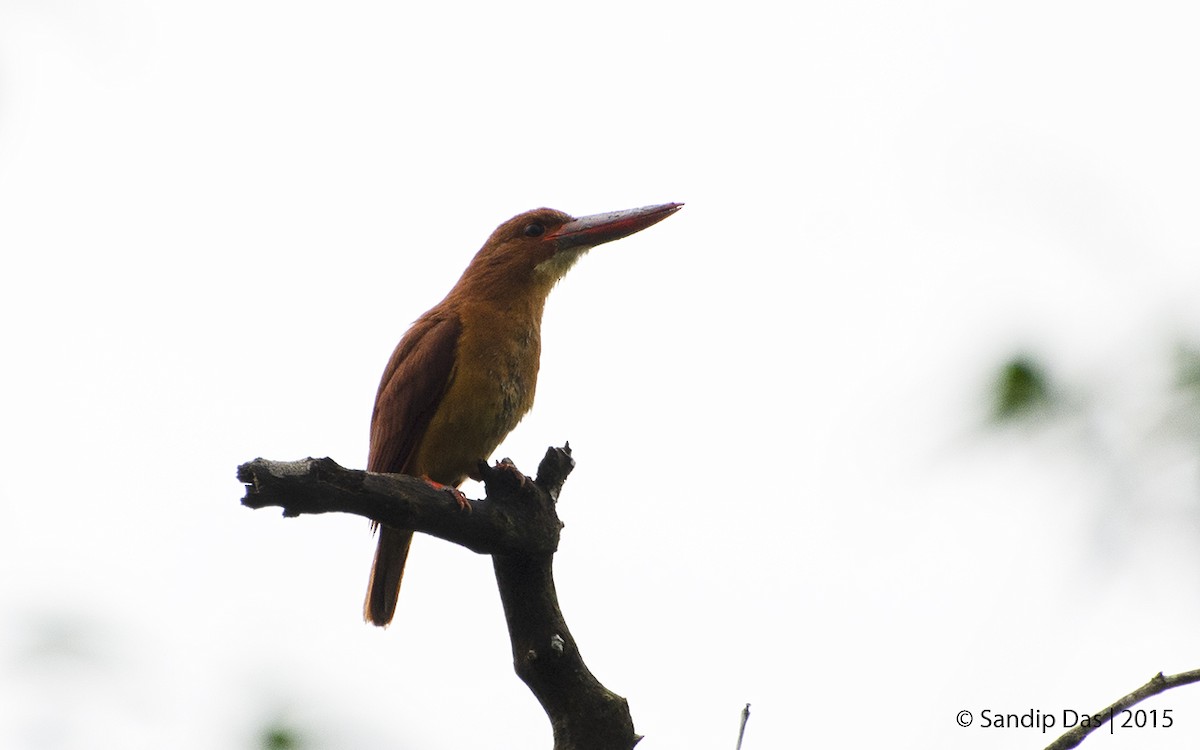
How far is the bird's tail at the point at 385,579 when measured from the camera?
4816mm

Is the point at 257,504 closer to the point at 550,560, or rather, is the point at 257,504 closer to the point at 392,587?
the point at 550,560

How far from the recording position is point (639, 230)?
5508 mm

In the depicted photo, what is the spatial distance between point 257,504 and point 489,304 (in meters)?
2.44

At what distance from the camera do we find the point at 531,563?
3.38 meters

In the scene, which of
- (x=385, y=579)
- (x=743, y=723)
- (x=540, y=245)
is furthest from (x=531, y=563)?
(x=540, y=245)

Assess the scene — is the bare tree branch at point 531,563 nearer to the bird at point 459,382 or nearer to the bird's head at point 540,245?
the bird at point 459,382

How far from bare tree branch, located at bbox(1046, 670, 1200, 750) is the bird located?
275 centimetres

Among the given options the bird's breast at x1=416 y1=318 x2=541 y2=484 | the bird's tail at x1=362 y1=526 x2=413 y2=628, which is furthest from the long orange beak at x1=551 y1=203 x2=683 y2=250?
the bird's tail at x1=362 y1=526 x2=413 y2=628

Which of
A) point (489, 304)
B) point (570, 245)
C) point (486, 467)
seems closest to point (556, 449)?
point (486, 467)

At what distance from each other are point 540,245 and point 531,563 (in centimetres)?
A: 221

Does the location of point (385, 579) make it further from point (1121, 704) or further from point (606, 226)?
point (1121, 704)

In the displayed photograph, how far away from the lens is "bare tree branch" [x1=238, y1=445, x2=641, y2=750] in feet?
10.2

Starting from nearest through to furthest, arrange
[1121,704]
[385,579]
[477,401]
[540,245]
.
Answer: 1. [1121,704]
2. [477,401]
3. [385,579]
4. [540,245]

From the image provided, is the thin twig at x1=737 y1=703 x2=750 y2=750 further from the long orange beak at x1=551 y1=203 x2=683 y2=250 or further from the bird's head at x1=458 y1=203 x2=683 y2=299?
the long orange beak at x1=551 y1=203 x2=683 y2=250
